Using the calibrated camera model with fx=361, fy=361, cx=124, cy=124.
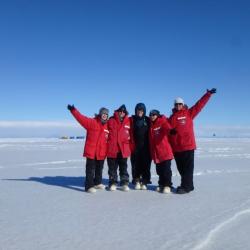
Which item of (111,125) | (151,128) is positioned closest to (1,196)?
(111,125)

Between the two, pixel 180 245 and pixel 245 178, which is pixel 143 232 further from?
pixel 245 178

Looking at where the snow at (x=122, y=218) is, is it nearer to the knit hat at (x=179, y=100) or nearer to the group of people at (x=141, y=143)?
the group of people at (x=141, y=143)

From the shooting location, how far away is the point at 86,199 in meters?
5.65

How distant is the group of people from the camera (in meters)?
6.44

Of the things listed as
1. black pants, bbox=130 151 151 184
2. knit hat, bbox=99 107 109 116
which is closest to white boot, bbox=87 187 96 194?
black pants, bbox=130 151 151 184

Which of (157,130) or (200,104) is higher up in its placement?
(200,104)

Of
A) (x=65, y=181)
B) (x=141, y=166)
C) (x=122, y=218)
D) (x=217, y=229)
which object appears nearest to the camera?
(x=217, y=229)

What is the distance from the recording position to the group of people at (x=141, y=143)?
644 centimetres

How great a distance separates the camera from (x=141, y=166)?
22.4ft

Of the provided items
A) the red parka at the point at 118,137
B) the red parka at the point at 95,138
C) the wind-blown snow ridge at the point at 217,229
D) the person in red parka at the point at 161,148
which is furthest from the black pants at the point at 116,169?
the wind-blown snow ridge at the point at 217,229

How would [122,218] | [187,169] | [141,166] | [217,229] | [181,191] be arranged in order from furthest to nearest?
[141,166]
[187,169]
[181,191]
[122,218]
[217,229]

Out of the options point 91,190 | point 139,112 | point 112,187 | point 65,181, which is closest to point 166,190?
point 112,187

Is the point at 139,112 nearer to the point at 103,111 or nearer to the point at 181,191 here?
the point at 103,111

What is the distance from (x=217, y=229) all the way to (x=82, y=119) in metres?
3.31
